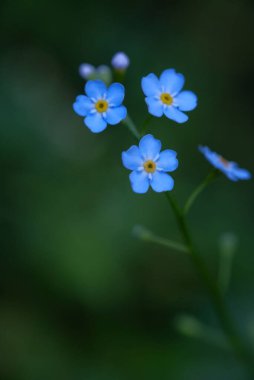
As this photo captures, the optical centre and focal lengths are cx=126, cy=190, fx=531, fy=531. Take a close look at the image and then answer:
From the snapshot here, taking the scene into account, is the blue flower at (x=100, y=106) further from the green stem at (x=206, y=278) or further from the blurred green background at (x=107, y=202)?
the blurred green background at (x=107, y=202)

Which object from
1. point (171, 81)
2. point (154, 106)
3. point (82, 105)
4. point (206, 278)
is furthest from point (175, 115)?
point (206, 278)

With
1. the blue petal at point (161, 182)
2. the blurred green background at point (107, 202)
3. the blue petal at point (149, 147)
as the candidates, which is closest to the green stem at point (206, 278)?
the blue petal at point (161, 182)

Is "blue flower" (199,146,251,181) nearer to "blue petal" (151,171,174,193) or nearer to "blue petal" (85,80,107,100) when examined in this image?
"blue petal" (151,171,174,193)

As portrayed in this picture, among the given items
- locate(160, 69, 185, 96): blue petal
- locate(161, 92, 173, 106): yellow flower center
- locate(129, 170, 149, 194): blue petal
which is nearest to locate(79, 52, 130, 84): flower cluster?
locate(160, 69, 185, 96): blue petal

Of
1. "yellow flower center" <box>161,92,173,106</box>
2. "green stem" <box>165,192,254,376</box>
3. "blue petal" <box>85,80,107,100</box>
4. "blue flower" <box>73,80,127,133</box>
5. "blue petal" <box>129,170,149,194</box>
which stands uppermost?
"yellow flower center" <box>161,92,173,106</box>

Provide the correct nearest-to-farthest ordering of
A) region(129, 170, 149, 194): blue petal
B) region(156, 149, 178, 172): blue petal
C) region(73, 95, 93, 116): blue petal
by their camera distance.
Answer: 1. region(129, 170, 149, 194): blue petal
2. region(156, 149, 178, 172): blue petal
3. region(73, 95, 93, 116): blue petal

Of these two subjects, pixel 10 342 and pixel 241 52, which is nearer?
pixel 10 342

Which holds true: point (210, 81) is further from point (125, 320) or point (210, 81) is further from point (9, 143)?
point (125, 320)

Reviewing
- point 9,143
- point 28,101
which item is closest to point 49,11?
point 28,101
